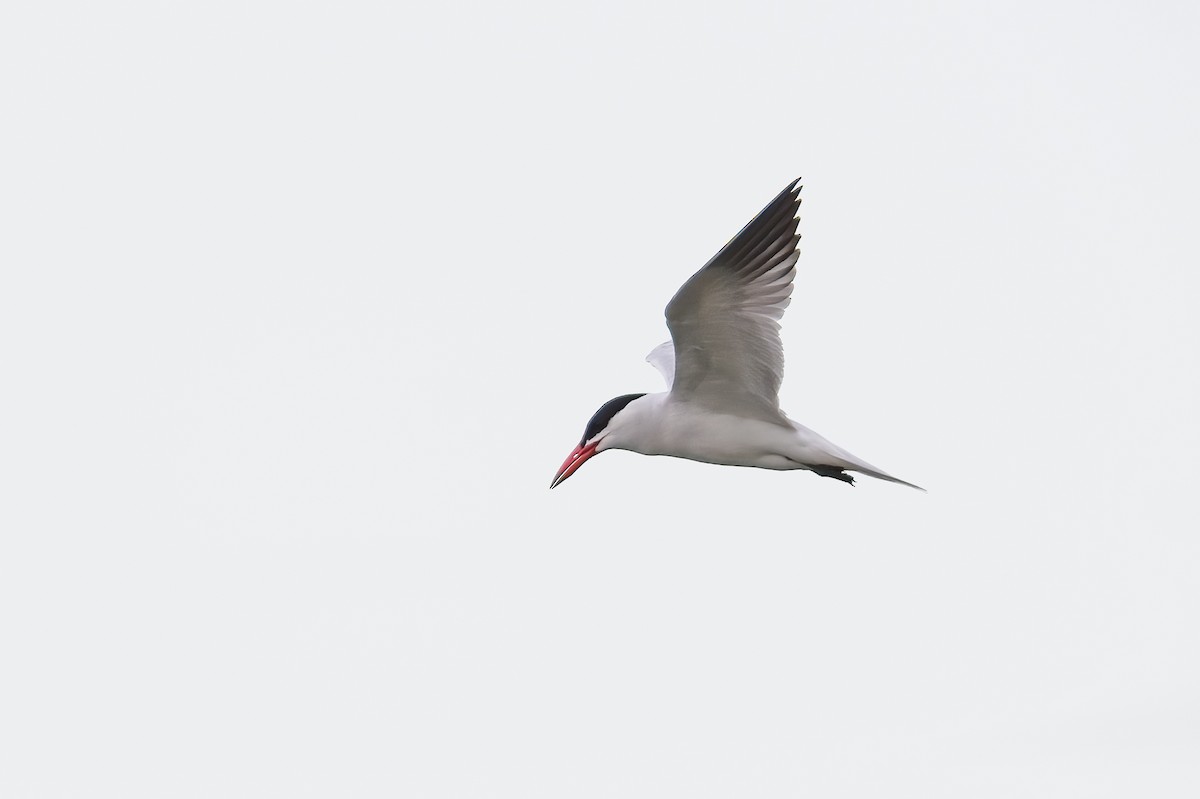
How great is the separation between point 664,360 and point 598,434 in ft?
4.62

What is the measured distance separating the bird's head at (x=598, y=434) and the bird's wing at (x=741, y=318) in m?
0.41

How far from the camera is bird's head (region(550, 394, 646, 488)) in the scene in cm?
971

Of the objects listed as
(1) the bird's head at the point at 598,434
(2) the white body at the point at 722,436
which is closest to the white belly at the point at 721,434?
(2) the white body at the point at 722,436

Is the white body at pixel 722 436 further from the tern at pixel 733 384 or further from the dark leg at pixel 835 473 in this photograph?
the dark leg at pixel 835 473

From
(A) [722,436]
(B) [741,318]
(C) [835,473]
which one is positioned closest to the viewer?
(B) [741,318]

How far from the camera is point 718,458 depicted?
962 centimetres

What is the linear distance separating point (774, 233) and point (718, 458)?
157 centimetres

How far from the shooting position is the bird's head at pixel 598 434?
9.71 m

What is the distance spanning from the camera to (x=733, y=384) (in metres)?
9.38

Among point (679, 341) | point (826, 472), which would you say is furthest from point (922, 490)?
point (679, 341)

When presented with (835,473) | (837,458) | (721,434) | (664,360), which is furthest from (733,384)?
(664,360)

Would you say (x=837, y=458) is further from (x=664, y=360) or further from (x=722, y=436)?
(x=664, y=360)

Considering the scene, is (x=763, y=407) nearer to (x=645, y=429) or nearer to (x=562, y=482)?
(x=645, y=429)

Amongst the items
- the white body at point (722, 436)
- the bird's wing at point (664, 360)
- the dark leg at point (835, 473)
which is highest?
the bird's wing at point (664, 360)
